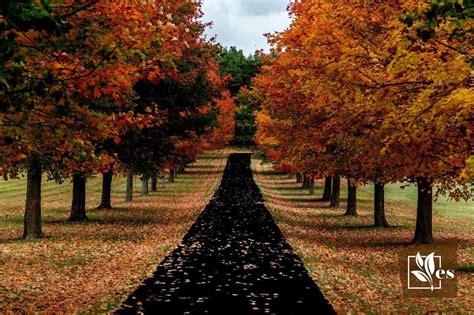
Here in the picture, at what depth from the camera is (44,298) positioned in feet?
44.7

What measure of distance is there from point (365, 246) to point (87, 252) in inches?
416

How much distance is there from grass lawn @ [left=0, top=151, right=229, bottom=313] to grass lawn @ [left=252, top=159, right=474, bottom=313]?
4.92m

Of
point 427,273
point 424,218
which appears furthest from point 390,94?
point 424,218

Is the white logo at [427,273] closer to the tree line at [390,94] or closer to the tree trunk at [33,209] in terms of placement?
the tree line at [390,94]

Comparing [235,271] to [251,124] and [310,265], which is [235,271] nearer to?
[310,265]

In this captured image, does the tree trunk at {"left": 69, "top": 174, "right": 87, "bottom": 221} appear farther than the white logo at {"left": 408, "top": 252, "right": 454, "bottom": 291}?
Yes

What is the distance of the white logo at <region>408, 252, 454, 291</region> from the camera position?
1608 cm

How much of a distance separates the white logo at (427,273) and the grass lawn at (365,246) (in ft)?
1.21

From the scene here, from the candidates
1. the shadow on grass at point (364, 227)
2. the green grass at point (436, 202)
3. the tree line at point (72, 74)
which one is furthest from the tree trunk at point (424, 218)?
the green grass at point (436, 202)

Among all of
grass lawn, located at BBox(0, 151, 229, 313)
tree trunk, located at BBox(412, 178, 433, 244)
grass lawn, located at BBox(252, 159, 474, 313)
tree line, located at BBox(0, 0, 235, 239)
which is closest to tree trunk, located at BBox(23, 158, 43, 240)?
tree line, located at BBox(0, 0, 235, 239)

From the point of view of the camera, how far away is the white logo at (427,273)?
52.7 ft

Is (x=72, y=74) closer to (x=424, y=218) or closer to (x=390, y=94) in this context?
(x=390, y=94)

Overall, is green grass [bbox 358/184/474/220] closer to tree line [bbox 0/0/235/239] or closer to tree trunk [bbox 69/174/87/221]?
tree trunk [bbox 69/174/87/221]

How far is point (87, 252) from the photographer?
69.7 feet
